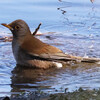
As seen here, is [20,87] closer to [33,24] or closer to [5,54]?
[5,54]

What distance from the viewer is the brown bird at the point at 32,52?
8.90 m

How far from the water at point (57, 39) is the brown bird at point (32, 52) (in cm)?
21

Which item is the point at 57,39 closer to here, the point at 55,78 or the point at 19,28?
the point at 19,28

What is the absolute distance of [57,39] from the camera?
454 inches

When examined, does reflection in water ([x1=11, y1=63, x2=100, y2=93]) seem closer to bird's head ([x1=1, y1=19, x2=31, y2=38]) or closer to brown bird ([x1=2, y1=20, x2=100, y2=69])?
brown bird ([x1=2, y1=20, x2=100, y2=69])

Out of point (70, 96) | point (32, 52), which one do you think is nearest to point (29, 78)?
point (32, 52)

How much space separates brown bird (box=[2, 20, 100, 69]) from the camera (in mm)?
8898

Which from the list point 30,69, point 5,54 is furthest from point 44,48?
point 5,54

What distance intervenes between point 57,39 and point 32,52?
108 inches

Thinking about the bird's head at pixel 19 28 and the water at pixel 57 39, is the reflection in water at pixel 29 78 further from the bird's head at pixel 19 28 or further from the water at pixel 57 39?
the bird's head at pixel 19 28

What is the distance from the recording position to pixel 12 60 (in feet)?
31.1

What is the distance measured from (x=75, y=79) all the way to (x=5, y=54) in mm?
2709

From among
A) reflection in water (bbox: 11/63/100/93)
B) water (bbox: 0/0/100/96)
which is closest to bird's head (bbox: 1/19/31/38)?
water (bbox: 0/0/100/96)

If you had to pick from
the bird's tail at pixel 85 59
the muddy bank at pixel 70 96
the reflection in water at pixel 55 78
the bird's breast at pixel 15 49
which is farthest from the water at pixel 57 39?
the muddy bank at pixel 70 96
